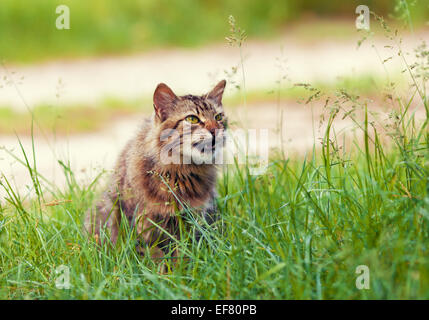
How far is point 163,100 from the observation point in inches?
114

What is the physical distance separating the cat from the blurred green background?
20.0 feet

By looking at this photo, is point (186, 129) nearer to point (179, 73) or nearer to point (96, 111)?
point (96, 111)

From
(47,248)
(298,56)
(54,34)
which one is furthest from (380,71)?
(47,248)

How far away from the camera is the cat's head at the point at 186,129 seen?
2.84 meters

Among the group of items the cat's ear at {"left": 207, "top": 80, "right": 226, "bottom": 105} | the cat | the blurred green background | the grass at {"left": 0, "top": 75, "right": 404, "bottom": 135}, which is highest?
the blurred green background

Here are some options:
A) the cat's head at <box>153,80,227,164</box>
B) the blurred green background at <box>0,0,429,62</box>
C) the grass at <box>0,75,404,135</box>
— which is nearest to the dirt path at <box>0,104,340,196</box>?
the grass at <box>0,75,404,135</box>

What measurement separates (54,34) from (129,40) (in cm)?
121

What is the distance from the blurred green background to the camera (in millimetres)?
8570

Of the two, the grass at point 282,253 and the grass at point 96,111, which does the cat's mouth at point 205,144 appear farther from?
the grass at point 96,111

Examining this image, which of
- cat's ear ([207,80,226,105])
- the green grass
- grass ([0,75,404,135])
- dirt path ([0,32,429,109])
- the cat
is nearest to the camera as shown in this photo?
the green grass

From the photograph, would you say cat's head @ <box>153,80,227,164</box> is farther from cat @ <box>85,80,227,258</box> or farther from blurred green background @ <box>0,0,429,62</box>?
blurred green background @ <box>0,0,429,62</box>

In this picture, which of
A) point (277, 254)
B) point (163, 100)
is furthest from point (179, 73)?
point (277, 254)

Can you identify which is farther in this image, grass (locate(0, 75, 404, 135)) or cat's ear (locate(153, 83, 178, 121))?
grass (locate(0, 75, 404, 135))

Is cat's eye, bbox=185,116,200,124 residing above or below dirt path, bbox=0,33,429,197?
below
